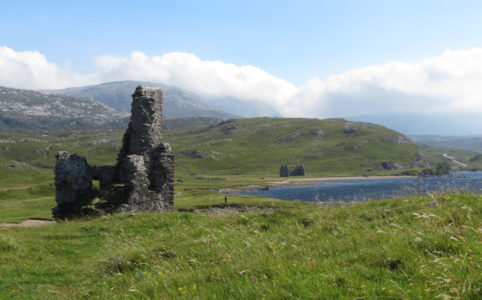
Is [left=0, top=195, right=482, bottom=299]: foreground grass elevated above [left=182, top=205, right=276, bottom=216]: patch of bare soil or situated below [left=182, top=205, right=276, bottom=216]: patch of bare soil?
above

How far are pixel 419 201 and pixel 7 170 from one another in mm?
140831

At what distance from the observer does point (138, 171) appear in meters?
33.2

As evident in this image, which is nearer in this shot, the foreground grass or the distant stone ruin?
the foreground grass

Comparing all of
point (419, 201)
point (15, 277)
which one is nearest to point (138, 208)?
point (15, 277)

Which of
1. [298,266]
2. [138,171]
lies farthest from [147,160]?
[298,266]

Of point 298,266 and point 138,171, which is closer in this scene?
point 298,266

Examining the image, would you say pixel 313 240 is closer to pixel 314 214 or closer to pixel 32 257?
pixel 314 214

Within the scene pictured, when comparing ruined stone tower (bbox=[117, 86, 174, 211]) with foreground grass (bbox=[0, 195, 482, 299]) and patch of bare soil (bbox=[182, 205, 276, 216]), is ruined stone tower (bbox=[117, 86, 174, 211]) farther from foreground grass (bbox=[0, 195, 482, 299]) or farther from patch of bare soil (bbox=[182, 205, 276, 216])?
foreground grass (bbox=[0, 195, 482, 299])

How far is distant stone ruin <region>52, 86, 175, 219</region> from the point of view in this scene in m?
33.7

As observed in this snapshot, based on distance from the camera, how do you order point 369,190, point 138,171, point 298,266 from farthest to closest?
point 369,190
point 138,171
point 298,266

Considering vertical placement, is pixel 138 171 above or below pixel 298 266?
below

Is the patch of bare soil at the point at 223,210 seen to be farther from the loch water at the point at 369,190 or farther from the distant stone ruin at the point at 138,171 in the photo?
the distant stone ruin at the point at 138,171

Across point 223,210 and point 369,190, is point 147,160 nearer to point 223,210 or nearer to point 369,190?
point 223,210

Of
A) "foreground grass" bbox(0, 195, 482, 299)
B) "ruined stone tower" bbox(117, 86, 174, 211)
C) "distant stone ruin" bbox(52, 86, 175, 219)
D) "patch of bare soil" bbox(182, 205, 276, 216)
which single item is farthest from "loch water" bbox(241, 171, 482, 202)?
"distant stone ruin" bbox(52, 86, 175, 219)
